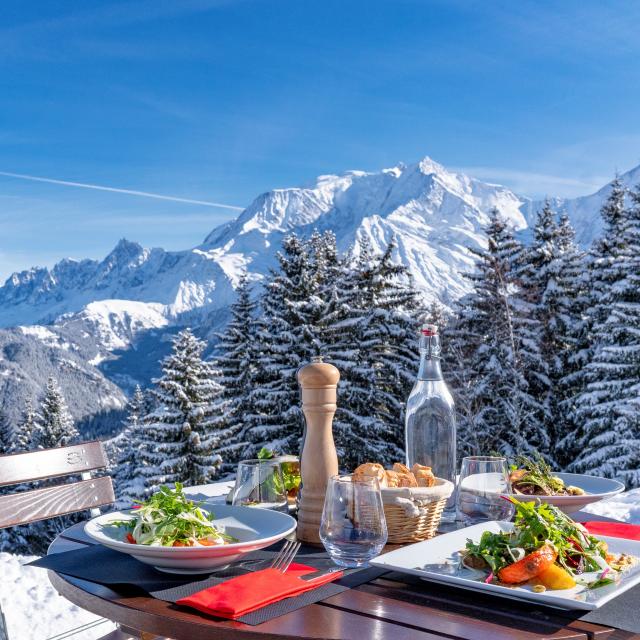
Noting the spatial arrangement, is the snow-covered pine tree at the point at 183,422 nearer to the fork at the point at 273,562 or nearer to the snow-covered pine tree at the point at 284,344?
the snow-covered pine tree at the point at 284,344

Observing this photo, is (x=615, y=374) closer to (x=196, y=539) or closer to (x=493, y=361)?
(x=493, y=361)

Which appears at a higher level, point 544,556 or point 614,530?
point 544,556

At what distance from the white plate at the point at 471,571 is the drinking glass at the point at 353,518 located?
0.04 m

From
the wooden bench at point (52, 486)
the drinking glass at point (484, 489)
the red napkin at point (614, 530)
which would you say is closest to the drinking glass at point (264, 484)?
the drinking glass at point (484, 489)

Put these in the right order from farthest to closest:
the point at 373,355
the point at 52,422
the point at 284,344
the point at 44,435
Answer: the point at 52,422
the point at 44,435
the point at 373,355
the point at 284,344

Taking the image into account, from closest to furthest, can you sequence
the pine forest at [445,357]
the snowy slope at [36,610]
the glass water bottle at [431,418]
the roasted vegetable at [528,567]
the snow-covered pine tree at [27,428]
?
the roasted vegetable at [528,567] < the glass water bottle at [431,418] < the snowy slope at [36,610] < the pine forest at [445,357] < the snow-covered pine tree at [27,428]

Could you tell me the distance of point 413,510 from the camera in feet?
4.76

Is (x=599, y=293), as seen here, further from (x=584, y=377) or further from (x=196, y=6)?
(x=196, y=6)

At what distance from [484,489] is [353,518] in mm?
372

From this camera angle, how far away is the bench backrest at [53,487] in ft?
7.52

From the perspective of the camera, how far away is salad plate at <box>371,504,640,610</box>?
3.58 feet

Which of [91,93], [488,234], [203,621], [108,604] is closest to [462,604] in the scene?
[203,621]

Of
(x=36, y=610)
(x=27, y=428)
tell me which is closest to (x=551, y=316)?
(x=36, y=610)

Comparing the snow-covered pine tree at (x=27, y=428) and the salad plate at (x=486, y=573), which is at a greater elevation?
the salad plate at (x=486, y=573)
